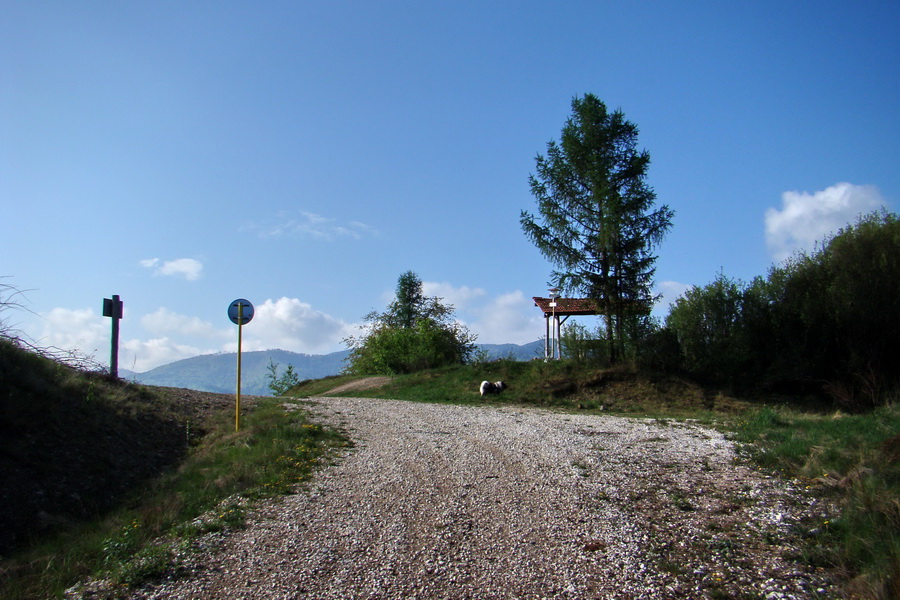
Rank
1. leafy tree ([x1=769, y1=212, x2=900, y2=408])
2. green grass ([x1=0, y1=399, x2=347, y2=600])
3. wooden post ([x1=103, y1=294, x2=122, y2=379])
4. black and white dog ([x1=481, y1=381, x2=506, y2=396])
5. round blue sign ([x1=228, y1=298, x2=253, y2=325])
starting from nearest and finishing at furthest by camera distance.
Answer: green grass ([x1=0, y1=399, x2=347, y2=600]) < round blue sign ([x1=228, y1=298, x2=253, y2=325]) < wooden post ([x1=103, y1=294, x2=122, y2=379]) < leafy tree ([x1=769, y1=212, x2=900, y2=408]) < black and white dog ([x1=481, y1=381, x2=506, y2=396])

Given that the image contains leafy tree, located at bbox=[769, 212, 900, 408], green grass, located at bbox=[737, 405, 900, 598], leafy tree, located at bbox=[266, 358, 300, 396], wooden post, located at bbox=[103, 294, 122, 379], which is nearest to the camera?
green grass, located at bbox=[737, 405, 900, 598]

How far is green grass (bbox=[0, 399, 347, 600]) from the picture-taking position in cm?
583

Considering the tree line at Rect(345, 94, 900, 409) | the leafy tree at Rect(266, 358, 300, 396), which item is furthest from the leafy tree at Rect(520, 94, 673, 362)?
the leafy tree at Rect(266, 358, 300, 396)

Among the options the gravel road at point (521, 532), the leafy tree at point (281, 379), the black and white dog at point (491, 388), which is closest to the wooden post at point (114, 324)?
the gravel road at point (521, 532)

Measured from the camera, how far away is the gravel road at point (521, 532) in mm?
5297

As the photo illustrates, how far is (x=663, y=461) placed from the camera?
980cm

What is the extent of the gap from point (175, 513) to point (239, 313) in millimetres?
6174

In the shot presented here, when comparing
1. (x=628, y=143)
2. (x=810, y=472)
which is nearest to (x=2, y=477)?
(x=810, y=472)

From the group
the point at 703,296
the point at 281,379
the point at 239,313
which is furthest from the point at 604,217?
the point at 281,379

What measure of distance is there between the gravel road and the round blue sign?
4253 millimetres

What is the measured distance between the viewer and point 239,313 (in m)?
13.1

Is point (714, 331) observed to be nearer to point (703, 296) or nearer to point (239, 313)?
point (703, 296)

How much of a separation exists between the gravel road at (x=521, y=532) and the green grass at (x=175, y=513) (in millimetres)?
438

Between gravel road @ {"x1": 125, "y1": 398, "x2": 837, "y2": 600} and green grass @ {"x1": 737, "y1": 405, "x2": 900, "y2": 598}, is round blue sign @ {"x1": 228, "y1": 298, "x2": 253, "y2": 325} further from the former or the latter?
green grass @ {"x1": 737, "y1": 405, "x2": 900, "y2": 598}
